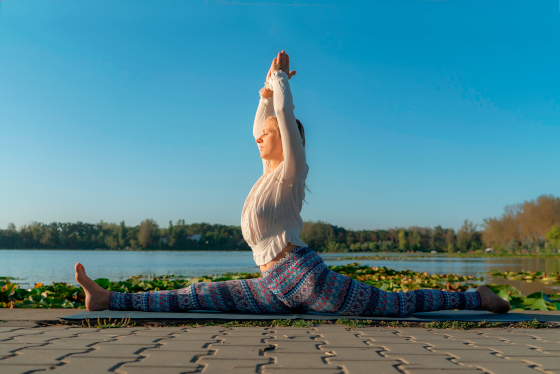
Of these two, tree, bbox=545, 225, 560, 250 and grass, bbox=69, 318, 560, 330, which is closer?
grass, bbox=69, 318, 560, 330

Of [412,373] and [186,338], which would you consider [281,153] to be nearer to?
[186,338]

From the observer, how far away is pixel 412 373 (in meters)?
1.38

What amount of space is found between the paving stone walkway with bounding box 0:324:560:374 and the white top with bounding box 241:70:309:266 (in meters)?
0.55

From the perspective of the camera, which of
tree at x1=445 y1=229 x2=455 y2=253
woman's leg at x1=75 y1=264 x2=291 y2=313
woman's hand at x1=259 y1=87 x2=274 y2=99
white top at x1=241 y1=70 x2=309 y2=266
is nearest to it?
white top at x1=241 y1=70 x2=309 y2=266

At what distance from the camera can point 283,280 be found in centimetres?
253

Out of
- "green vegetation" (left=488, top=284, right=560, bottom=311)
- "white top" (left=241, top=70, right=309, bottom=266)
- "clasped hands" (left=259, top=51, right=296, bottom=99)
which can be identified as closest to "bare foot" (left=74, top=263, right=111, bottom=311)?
"white top" (left=241, top=70, right=309, bottom=266)

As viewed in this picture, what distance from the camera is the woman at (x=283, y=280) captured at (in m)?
2.53

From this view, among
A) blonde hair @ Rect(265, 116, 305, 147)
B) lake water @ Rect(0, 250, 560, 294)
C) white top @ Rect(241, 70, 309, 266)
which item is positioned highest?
blonde hair @ Rect(265, 116, 305, 147)

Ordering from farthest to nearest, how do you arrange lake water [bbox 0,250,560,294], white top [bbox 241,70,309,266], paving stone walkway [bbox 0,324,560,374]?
lake water [bbox 0,250,560,294] → white top [bbox 241,70,309,266] → paving stone walkway [bbox 0,324,560,374]

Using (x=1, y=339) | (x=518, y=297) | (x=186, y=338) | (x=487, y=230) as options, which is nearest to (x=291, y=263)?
(x=186, y=338)

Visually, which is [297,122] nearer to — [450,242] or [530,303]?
[530,303]

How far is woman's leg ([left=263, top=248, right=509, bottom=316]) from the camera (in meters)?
2.50

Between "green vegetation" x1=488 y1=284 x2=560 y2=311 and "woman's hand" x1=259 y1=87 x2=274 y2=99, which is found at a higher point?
"woman's hand" x1=259 y1=87 x2=274 y2=99

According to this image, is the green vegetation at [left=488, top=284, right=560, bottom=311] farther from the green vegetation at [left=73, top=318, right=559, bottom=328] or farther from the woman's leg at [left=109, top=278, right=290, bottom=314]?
the woman's leg at [left=109, top=278, right=290, bottom=314]
